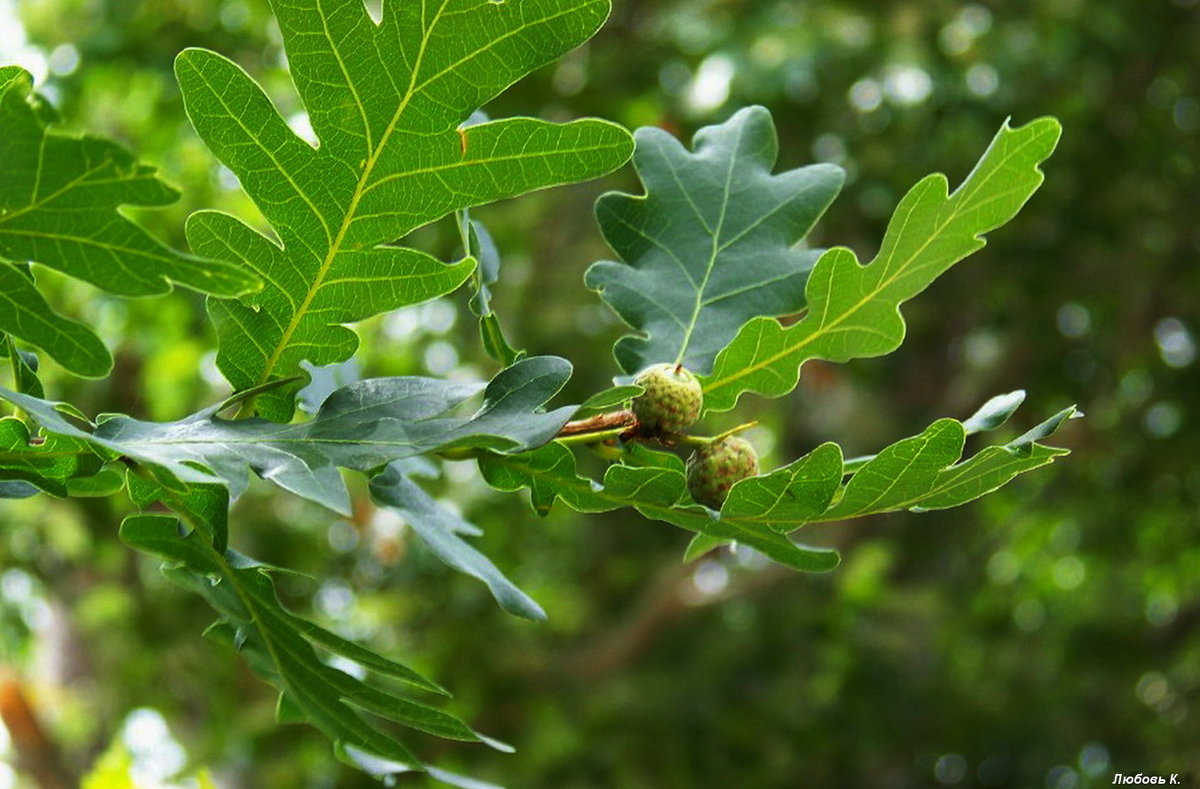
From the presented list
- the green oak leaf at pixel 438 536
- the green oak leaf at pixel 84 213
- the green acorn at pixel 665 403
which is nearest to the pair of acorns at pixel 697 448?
the green acorn at pixel 665 403

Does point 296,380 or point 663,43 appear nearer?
point 296,380

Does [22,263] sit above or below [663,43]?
above

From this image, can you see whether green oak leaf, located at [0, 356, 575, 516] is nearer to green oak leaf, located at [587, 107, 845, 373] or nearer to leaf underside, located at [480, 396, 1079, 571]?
leaf underside, located at [480, 396, 1079, 571]

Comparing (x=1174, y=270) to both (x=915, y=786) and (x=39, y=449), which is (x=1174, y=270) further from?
(x=39, y=449)

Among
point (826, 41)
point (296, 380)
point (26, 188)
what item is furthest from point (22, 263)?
point (826, 41)

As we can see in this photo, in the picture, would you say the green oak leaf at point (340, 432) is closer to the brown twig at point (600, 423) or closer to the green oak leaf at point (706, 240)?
the brown twig at point (600, 423)

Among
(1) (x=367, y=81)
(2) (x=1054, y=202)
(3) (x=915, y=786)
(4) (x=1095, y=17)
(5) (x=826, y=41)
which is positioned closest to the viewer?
(1) (x=367, y=81)
